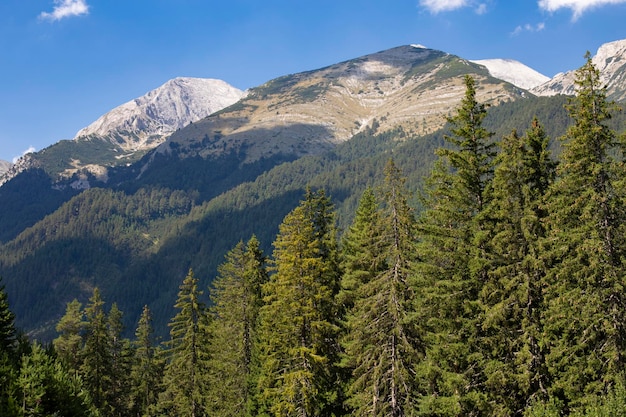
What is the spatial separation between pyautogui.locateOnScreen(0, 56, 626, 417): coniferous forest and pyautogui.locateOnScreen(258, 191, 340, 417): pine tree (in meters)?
0.12

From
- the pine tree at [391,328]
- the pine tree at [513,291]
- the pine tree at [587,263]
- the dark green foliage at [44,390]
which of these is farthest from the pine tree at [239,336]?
the pine tree at [587,263]

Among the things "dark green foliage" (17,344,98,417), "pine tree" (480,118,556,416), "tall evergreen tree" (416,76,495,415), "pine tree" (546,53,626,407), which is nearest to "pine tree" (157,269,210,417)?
"dark green foliage" (17,344,98,417)

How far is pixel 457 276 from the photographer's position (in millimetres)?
22812

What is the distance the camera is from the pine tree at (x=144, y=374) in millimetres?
61062

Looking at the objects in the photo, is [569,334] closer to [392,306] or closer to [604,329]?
[604,329]

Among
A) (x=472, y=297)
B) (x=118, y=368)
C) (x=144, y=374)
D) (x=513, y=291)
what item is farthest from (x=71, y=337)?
(x=513, y=291)

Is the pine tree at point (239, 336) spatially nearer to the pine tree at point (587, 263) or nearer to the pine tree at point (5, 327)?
the pine tree at point (5, 327)

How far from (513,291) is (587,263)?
3.20 metres

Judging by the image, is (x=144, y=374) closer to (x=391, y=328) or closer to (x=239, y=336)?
(x=239, y=336)

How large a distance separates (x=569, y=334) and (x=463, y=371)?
5.03 m

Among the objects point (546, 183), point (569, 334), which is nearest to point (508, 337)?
point (569, 334)

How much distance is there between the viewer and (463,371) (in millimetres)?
23156

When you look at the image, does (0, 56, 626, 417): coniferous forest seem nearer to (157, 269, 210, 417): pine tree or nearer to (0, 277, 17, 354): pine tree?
(0, 277, 17, 354): pine tree

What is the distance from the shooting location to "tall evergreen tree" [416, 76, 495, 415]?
22.1 m
